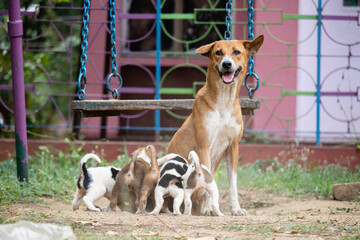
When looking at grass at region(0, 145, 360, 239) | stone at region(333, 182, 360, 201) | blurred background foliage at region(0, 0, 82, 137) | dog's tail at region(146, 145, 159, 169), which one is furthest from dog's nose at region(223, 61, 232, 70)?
blurred background foliage at region(0, 0, 82, 137)

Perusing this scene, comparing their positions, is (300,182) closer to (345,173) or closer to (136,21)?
(345,173)

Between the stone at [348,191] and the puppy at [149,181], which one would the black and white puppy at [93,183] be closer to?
the puppy at [149,181]

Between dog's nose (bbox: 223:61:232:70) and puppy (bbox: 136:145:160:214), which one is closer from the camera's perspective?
puppy (bbox: 136:145:160:214)

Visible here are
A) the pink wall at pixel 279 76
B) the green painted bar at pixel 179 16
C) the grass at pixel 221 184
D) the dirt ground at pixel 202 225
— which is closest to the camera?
the dirt ground at pixel 202 225

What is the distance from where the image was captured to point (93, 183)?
14.6 feet

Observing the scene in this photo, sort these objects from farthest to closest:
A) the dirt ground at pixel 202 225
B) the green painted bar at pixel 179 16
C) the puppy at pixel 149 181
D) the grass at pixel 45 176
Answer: the green painted bar at pixel 179 16
the grass at pixel 45 176
the puppy at pixel 149 181
the dirt ground at pixel 202 225

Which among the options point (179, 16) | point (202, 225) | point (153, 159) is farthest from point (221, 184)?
point (202, 225)

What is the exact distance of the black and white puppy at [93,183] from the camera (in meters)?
4.42

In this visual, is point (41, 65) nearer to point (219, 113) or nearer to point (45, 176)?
point (45, 176)

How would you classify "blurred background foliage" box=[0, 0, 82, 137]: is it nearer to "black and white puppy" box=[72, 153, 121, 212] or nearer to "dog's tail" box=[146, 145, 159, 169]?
"black and white puppy" box=[72, 153, 121, 212]

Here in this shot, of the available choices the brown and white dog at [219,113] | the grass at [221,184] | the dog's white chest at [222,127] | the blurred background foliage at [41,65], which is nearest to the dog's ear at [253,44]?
the brown and white dog at [219,113]

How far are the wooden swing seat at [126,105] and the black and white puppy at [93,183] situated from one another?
0.40 metres

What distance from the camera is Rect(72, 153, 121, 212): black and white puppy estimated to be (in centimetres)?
442

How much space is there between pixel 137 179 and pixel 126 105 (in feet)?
2.15
